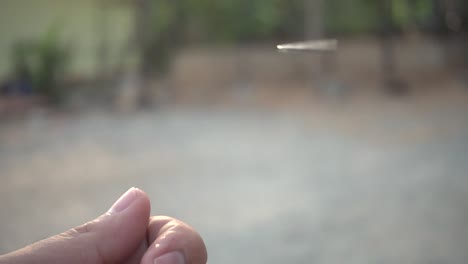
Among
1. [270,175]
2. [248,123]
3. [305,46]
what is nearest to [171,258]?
[305,46]

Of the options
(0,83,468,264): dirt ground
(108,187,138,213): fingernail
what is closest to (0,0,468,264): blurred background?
(0,83,468,264): dirt ground

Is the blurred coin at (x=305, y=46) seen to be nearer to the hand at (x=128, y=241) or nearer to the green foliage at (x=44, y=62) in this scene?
the hand at (x=128, y=241)

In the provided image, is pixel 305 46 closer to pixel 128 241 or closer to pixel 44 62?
pixel 128 241

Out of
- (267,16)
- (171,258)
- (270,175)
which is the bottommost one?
(270,175)

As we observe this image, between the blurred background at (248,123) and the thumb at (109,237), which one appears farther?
the blurred background at (248,123)

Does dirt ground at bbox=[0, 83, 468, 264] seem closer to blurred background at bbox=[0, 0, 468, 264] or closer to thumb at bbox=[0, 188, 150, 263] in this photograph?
blurred background at bbox=[0, 0, 468, 264]

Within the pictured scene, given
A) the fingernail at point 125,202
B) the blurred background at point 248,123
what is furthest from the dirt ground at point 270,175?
the fingernail at point 125,202
